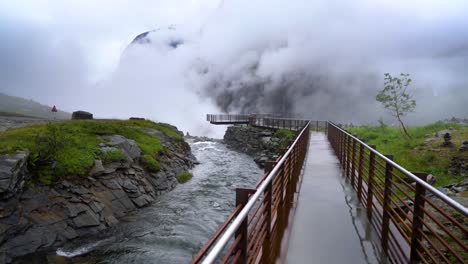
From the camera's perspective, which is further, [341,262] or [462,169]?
[462,169]

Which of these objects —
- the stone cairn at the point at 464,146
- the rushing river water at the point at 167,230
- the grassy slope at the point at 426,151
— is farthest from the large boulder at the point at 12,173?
the stone cairn at the point at 464,146

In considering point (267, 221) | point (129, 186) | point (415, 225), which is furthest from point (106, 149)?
point (415, 225)

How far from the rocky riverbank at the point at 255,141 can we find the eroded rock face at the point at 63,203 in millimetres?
12119

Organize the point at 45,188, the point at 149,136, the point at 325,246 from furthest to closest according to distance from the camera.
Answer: the point at 149,136 < the point at 45,188 < the point at 325,246

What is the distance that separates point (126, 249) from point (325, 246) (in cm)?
598

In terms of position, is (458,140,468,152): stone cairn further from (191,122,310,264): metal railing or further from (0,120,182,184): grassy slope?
(0,120,182,184): grassy slope

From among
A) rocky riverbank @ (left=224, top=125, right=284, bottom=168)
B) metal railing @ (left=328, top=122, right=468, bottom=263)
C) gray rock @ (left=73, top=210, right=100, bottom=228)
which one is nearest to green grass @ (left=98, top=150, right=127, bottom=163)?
gray rock @ (left=73, top=210, right=100, bottom=228)

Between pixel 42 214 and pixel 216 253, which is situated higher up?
pixel 216 253

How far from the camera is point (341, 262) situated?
3689 millimetres

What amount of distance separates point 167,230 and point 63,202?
10.4ft

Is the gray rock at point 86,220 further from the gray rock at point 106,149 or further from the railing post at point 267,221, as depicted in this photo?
the railing post at point 267,221

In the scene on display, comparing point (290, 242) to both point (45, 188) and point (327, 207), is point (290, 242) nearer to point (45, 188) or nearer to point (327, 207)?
point (327, 207)

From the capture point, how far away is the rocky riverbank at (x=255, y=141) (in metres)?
24.9

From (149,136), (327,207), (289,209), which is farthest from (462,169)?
(149,136)
